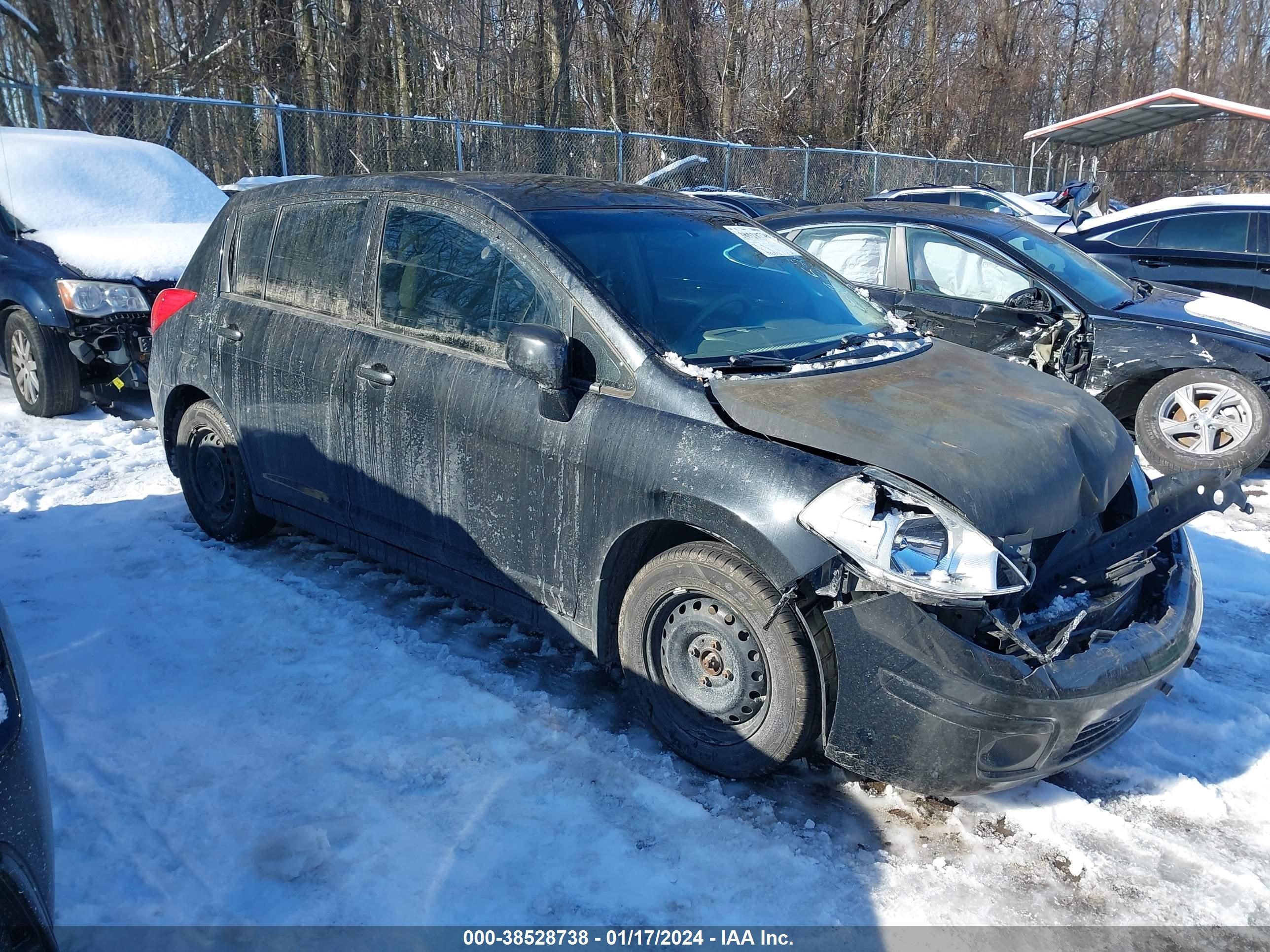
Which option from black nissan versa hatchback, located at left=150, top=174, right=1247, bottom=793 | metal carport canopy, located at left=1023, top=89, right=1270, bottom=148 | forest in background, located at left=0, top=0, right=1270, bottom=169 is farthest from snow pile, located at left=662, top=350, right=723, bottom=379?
metal carport canopy, located at left=1023, top=89, right=1270, bottom=148

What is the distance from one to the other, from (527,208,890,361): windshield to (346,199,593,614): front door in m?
0.27

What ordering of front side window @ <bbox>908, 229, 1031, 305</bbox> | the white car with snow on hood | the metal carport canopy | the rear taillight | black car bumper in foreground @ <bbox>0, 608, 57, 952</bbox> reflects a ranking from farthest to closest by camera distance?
1. the metal carport canopy
2. the white car with snow on hood
3. front side window @ <bbox>908, 229, 1031, 305</bbox>
4. the rear taillight
5. black car bumper in foreground @ <bbox>0, 608, 57, 952</bbox>

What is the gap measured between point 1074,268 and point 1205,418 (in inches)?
55.3

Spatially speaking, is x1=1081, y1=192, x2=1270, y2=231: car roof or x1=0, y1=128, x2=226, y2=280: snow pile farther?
x1=1081, y1=192, x2=1270, y2=231: car roof

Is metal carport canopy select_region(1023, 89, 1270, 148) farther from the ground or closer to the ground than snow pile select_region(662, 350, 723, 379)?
farther from the ground

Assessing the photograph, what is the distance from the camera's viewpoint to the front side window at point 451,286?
3.49 metres

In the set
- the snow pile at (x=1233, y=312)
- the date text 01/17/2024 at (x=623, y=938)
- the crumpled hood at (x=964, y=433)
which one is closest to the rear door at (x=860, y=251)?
the snow pile at (x=1233, y=312)

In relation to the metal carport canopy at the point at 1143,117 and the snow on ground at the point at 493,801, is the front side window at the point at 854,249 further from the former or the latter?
the metal carport canopy at the point at 1143,117

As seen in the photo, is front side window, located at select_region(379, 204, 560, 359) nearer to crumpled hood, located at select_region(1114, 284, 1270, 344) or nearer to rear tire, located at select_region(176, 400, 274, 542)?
rear tire, located at select_region(176, 400, 274, 542)

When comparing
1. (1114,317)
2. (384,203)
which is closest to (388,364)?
(384,203)

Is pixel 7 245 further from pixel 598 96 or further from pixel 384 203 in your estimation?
pixel 598 96

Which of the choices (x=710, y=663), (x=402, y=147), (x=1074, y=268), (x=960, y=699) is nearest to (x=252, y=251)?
(x=710, y=663)

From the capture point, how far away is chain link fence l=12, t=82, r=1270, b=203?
1218 cm

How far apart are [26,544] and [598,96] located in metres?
24.4
